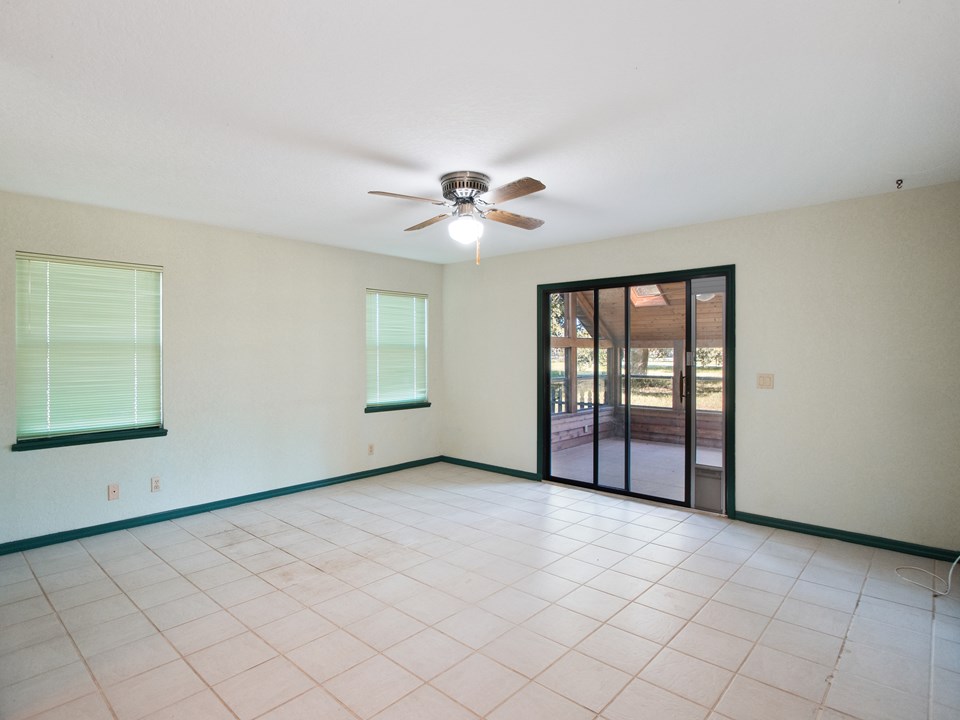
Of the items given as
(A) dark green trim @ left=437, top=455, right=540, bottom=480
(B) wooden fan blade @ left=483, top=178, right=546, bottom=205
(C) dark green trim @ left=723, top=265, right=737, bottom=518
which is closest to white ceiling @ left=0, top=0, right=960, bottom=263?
(B) wooden fan blade @ left=483, top=178, right=546, bottom=205

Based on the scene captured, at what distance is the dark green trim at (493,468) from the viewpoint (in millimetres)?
5562

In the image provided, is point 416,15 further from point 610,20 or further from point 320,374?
point 320,374

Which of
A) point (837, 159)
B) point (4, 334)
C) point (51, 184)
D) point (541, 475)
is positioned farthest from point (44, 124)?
point (541, 475)

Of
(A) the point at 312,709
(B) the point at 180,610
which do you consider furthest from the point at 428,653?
(B) the point at 180,610

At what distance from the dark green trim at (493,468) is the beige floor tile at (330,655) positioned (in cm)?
326

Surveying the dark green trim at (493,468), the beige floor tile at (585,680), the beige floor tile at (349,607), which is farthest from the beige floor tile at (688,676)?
the dark green trim at (493,468)

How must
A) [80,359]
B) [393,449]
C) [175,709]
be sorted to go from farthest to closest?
[393,449], [80,359], [175,709]

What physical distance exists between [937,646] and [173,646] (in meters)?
3.61

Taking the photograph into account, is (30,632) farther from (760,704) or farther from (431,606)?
(760,704)

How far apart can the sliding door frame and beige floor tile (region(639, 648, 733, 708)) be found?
2239mm

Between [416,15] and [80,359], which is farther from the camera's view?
[80,359]

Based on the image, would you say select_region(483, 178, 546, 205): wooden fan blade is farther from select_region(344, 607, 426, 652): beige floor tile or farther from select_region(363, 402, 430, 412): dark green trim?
select_region(363, 402, 430, 412): dark green trim

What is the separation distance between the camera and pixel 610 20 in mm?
1705

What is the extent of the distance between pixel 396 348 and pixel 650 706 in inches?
176
